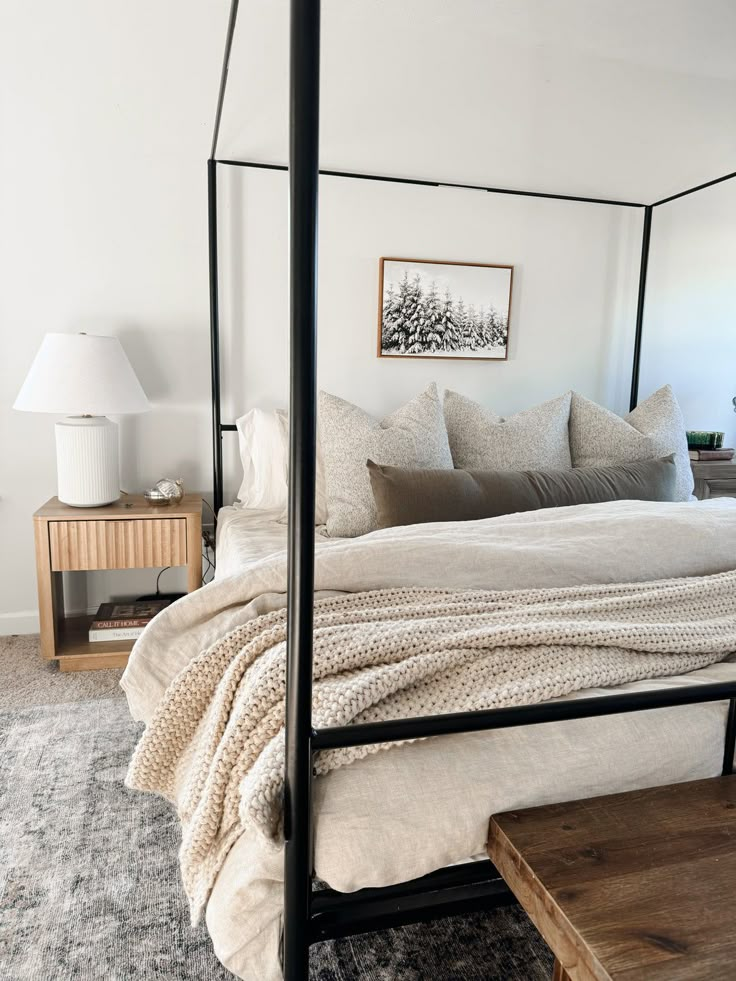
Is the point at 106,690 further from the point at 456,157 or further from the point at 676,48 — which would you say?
the point at 676,48

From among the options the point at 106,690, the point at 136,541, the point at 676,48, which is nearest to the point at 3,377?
the point at 136,541

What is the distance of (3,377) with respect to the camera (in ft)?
8.75

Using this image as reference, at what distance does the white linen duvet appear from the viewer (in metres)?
0.95

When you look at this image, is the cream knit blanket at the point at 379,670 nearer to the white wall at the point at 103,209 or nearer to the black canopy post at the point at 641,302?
the white wall at the point at 103,209

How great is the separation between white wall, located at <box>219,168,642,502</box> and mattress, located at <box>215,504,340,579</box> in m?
0.51

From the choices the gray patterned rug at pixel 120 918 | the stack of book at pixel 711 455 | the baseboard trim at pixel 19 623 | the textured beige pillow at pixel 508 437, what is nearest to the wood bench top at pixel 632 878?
the gray patterned rug at pixel 120 918

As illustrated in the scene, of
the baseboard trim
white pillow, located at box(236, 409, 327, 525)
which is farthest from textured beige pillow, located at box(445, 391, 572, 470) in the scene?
the baseboard trim

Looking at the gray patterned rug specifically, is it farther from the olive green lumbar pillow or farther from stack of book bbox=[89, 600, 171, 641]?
the olive green lumbar pillow

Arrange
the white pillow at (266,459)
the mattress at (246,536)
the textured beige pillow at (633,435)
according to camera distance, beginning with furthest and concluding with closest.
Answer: the textured beige pillow at (633,435)
the white pillow at (266,459)
the mattress at (246,536)

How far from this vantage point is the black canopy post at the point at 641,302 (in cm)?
317

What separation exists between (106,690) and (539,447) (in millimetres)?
1780

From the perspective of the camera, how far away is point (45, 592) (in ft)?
8.01

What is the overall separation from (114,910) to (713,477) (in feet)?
9.02

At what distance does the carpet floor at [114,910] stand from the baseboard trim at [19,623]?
35.7 inches
